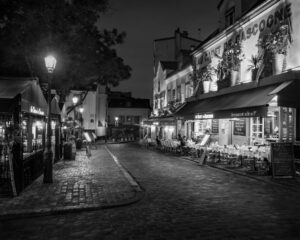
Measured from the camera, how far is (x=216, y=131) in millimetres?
20016

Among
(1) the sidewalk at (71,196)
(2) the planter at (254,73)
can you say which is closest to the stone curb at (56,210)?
(1) the sidewalk at (71,196)

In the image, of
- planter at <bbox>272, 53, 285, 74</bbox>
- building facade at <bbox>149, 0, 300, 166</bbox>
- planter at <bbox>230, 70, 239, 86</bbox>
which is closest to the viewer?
building facade at <bbox>149, 0, 300, 166</bbox>

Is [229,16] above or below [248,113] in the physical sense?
above

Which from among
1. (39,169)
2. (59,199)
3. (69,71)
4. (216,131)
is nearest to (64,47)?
(69,71)

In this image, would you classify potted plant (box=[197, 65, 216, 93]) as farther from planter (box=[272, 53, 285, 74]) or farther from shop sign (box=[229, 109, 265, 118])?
shop sign (box=[229, 109, 265, 118])

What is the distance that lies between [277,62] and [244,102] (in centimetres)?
238

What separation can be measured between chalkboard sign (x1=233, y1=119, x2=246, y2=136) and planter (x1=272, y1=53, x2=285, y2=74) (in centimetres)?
348

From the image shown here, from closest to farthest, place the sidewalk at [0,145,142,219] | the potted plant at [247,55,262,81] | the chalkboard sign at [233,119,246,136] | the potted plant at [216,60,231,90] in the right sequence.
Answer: the sidewalk at [0,145,142,219], the potted plant at [247,55,262,81], the chalkboard sign at [233,119,246,136], the potted plant at [216,60,231,90]

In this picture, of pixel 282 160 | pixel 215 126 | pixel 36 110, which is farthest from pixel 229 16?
pixel 36 110

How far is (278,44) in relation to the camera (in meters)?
13.7

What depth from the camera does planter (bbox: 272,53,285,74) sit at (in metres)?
13.9

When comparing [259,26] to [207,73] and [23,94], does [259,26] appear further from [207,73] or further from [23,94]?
[23,94]

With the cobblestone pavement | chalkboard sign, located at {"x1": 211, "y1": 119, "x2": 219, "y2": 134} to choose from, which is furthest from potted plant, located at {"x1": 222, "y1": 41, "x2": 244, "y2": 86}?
the cobblestone pavement

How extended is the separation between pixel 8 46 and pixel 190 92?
14.2m
